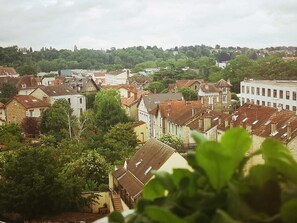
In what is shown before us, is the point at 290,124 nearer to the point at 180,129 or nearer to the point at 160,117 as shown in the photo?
the point at 180,129

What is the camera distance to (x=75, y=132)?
Answer: 3869cm

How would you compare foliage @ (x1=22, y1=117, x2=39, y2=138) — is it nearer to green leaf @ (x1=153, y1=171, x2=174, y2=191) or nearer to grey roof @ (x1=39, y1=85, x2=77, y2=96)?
grey roof @ (x1=39, y1=85, x2=77, y2=96)

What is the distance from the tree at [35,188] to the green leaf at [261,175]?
15.8 m

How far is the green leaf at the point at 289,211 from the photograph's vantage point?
1.41 metres

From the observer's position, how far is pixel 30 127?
128 feet

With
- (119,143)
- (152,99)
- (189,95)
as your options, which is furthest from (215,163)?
(189,95)

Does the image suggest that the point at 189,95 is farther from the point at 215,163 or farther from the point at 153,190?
the point at 215,163

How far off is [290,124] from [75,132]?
20881 mm

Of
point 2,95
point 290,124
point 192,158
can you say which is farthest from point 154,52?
point 192,158

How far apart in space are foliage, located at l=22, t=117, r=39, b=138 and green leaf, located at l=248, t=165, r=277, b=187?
3896 cm

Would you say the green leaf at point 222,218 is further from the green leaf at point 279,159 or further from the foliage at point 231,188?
the green leaf at point 279,159

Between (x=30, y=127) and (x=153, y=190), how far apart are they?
38.7m

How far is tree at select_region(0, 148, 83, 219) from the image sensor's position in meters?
16.6

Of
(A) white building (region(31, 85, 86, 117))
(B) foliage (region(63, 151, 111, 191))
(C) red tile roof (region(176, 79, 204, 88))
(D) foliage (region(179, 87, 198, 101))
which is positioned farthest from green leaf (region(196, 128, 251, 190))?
(C) red tile roof (region(176, 79, 204, 88))
